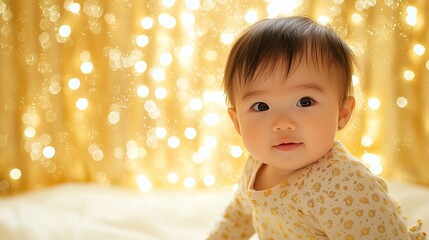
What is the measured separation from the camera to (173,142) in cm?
183

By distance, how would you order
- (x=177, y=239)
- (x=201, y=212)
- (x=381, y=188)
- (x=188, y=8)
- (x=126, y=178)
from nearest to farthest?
(x=381, y=188) → (x=177, y=239) → (x=201, y=212) → (x=188, y=8) → (x=126, y=178)

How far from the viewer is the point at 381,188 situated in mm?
1005

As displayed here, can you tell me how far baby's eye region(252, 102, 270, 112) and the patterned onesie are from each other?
15 cm

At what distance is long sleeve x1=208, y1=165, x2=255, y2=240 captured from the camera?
1272 millimetres

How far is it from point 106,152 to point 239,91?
2.89 ft

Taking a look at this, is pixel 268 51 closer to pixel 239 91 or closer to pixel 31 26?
pixel 239 91

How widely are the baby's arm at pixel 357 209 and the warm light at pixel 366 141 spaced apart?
78 cm

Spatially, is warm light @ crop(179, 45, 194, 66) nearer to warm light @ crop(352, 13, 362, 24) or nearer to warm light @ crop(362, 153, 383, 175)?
warm light @ crop(352, 13, 362, 24)

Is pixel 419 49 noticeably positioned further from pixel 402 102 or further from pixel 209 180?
pixel 209 180

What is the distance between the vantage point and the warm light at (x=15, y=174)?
185 cm

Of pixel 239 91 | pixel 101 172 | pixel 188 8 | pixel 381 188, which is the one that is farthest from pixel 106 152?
pixel 381 188

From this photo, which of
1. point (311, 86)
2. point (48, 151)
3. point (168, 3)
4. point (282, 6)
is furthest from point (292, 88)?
point (48, 151)

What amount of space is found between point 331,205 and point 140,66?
0.98 metres

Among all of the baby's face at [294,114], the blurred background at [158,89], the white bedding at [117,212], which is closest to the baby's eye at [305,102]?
the baby's face at [294,114]
